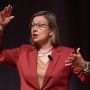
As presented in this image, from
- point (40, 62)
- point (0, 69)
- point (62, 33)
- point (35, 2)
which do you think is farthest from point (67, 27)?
point (40, 62)

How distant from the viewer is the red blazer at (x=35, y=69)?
2.06m

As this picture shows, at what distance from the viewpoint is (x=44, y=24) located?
2211mm

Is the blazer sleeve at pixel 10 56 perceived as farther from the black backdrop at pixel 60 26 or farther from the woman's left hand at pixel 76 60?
the black backdrop at pixel 60 26

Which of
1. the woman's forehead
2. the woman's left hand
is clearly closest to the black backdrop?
the woman's forehead

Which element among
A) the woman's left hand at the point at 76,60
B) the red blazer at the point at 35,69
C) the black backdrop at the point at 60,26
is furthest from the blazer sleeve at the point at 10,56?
the black backdrop at the point at 60,26

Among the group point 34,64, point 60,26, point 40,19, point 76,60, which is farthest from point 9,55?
point 60,26

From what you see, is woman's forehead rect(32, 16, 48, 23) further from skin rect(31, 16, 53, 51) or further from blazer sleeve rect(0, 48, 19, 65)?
blazer sleeve rect(0, 48, 19, 65)

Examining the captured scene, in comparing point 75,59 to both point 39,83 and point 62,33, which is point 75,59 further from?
point 62,33

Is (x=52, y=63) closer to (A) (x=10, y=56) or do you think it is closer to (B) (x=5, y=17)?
(A) (x=10, y=56)

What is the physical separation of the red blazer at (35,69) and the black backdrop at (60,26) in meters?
0.74

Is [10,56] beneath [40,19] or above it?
beneath

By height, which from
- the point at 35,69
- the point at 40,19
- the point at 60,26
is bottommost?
the point at 35,69

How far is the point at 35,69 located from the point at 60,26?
37.1 inches

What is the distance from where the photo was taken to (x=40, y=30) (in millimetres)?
2184
